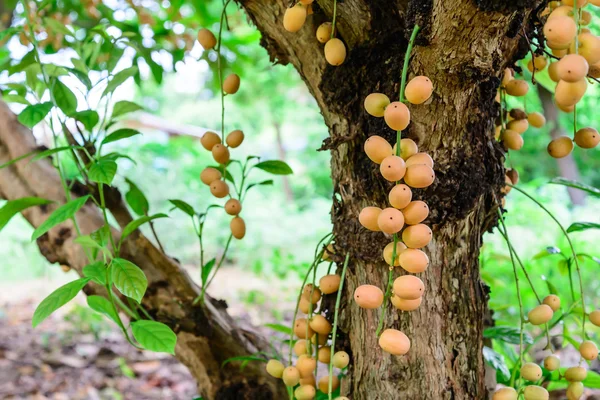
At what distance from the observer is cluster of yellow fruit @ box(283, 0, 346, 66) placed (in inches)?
22.9

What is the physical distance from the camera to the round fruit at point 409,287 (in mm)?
544

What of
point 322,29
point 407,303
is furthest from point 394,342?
point 322,29

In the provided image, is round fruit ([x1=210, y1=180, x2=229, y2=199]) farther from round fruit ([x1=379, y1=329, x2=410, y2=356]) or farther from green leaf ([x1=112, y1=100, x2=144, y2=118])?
round fruit ([x1=379, y1=329, x2=410, y2=356])

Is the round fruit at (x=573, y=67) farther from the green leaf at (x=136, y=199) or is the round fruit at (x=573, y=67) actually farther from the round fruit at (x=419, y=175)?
the green leaf at (x=136, y=199)

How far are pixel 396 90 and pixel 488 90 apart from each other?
0.33 feet

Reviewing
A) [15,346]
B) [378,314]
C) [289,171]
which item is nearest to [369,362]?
[378,314]

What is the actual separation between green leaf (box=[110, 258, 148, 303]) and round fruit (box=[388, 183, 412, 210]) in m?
0.32

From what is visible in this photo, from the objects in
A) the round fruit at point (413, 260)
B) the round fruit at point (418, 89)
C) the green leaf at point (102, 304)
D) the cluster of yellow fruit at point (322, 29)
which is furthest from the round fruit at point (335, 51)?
the green leaf at point (102, 304)

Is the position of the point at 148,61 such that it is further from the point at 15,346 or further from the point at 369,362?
the point at 15,346

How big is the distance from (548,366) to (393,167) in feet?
1.33

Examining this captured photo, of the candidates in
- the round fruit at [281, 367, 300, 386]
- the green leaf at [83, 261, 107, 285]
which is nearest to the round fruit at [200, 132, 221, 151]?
the green leaf at [83, 261, 107, 285]

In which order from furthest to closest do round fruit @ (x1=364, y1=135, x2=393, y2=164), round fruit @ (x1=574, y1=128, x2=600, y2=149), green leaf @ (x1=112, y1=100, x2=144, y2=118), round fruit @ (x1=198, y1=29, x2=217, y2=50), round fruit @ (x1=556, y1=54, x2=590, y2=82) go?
green leaf @ (x1=112, y1=100, x2=144, y2=118)
round fruit @ (x1=198, y1=29, x2=217, y2=50)
round fruit @ (x1=574, y1=128, x2=600, y2=149)
round fruit @ (x1=364, y1=135, x2=393, y2=164)
round fruit @ (x1=556, y1=54, x2=590, y2=82)

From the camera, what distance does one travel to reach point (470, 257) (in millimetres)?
685

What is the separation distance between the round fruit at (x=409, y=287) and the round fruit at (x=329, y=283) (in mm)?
158
